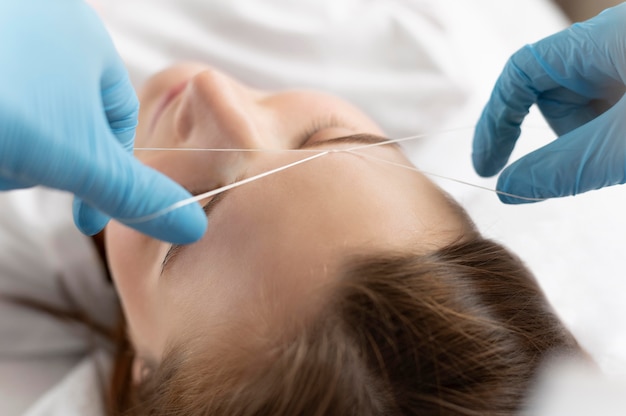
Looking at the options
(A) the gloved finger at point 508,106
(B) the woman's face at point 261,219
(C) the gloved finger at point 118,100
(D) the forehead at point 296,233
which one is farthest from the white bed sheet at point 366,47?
(C) the gloved finger at point 118,100

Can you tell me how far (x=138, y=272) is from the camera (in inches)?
33.6

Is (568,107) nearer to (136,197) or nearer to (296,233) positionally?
(296,233)

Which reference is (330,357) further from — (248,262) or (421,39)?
(421,39)

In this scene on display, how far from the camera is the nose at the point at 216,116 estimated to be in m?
0.80

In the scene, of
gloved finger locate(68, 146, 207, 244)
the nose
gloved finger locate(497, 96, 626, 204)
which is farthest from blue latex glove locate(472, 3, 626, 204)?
gloved finger locate(68, 146, 207, 244)

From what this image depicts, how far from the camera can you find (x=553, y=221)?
1081 mm

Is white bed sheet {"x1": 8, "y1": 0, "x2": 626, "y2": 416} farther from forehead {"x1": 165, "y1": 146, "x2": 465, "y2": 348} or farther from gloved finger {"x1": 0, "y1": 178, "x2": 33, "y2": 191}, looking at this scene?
gloved finger {"x1": 0, "y1": 178, "x2": 33, "y2": 191}

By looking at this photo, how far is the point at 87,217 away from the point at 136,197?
0.50 feet

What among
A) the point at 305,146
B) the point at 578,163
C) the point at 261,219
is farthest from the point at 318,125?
the point at 578,163

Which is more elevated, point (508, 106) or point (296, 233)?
point (508, 106)

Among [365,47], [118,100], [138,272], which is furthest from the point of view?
[365,47]

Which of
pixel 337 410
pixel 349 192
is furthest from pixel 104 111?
pixel 337 410

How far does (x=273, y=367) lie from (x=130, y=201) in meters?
0.24

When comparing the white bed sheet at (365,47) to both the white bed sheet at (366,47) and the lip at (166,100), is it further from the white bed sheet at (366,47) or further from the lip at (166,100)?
the lip at (166,100)
